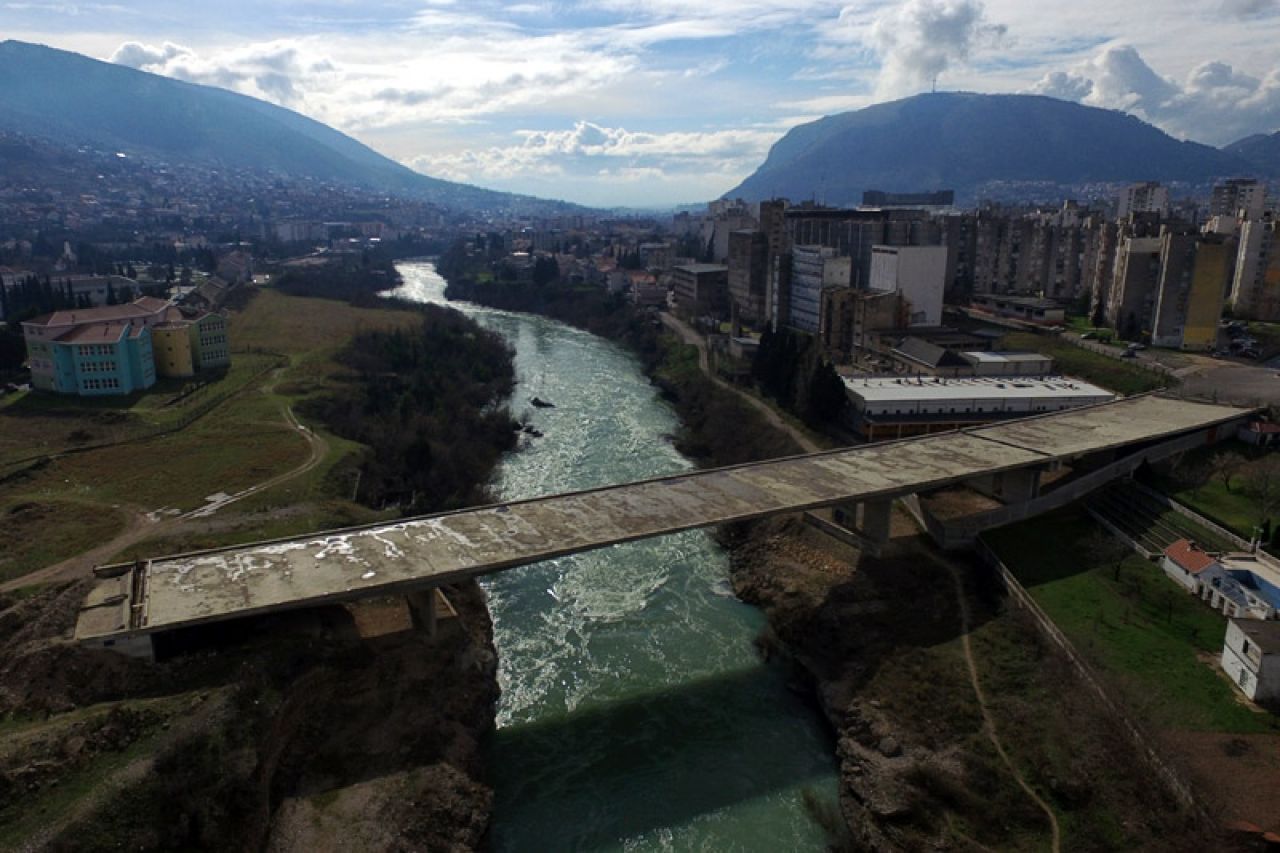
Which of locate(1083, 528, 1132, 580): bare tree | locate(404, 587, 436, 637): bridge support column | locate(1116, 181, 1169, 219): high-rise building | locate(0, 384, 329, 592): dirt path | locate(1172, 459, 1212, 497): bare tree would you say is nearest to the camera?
locate(404, 587, 436, 637): bridge support column

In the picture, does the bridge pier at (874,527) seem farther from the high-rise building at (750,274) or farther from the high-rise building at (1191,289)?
the high-rise building at (750,274)

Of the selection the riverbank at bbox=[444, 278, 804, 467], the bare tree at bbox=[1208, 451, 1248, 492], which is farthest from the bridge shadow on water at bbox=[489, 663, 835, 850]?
the riverbank at bbox=[444, 278, 804, 467]

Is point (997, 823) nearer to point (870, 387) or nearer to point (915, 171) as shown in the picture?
point (870, 387)

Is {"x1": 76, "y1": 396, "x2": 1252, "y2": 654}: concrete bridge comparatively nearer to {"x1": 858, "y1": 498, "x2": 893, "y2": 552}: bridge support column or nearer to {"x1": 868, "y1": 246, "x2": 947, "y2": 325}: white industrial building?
{"x1": 858, "y1": 498, "x2": 893, "y2": 552}: bridge support column

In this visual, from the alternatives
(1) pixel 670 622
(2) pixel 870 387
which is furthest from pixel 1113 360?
(1) pixel 670 622

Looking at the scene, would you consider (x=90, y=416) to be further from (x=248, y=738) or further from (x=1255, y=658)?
(x=1255, y=658)

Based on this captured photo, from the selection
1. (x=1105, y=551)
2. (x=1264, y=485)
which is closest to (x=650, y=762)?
(x=1105, y=551)
